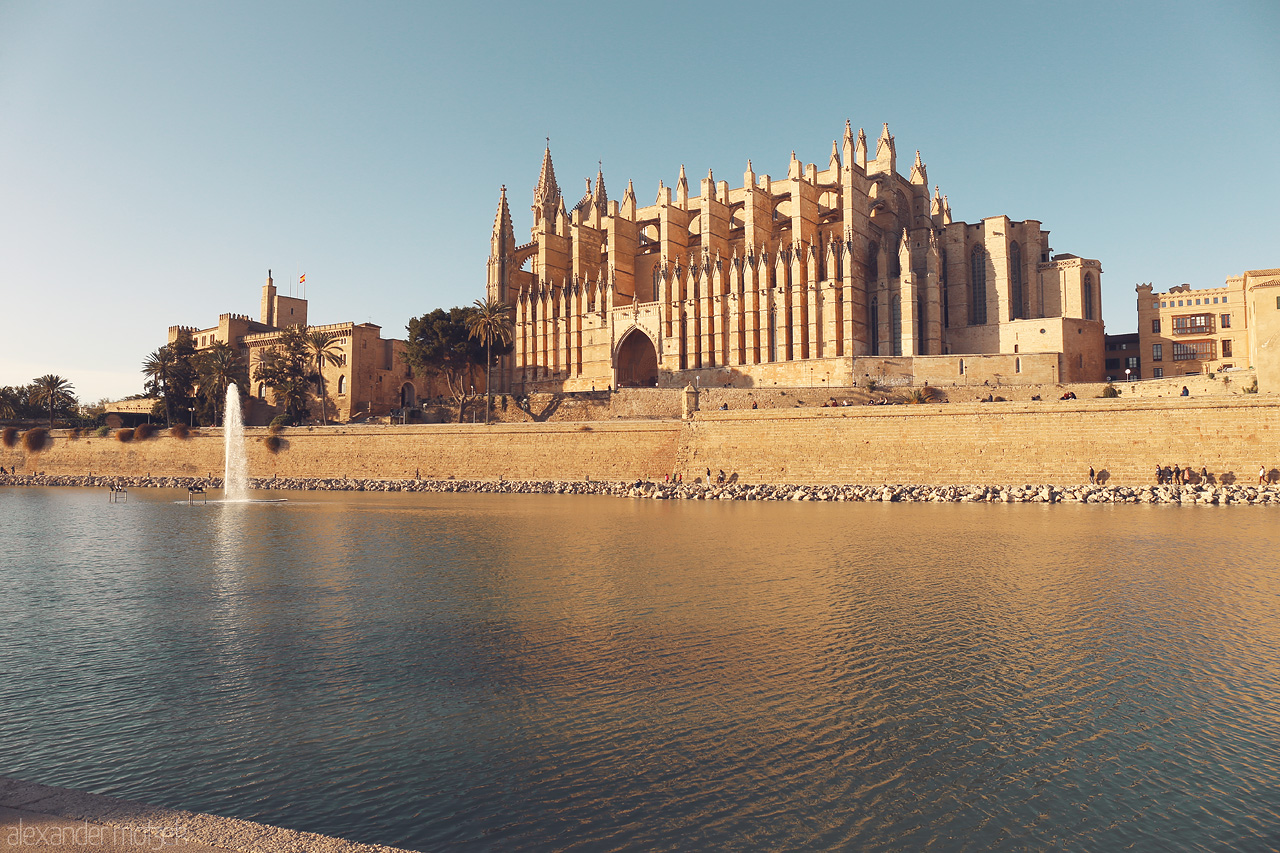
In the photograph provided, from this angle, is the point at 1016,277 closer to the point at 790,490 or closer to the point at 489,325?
the point at 790,490

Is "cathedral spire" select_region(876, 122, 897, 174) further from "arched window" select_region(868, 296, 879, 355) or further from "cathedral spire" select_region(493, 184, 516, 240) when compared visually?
"cathedral spire" select_region(493, 184, 516, 240)

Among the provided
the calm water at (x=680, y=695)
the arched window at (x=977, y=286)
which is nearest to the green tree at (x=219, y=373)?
the calm water at (x=680, y=695)

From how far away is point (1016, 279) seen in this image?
48.8 m

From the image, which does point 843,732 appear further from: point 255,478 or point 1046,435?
point 255,478

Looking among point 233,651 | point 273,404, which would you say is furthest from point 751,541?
point 273,404

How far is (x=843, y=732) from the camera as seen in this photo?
274 inches

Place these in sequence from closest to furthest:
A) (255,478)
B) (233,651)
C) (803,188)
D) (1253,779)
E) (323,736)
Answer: (1253,779)
(323,736)
(233,651)
(255,478)
(803,188)

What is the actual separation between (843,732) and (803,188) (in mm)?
46836

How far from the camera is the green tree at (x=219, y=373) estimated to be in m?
54.1

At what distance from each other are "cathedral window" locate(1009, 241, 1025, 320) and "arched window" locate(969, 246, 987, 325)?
1.57m

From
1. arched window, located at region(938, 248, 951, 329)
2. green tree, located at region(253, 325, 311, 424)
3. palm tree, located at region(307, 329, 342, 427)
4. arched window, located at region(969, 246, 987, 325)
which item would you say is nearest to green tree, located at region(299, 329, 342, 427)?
palm tree, located at region(307, 329, 342, 427)

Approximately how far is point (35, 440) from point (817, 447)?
48719mm

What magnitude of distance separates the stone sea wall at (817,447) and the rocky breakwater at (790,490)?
0.80 m

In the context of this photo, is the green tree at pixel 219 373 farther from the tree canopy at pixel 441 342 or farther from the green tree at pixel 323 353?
the tree canopy at pixel 441 342
